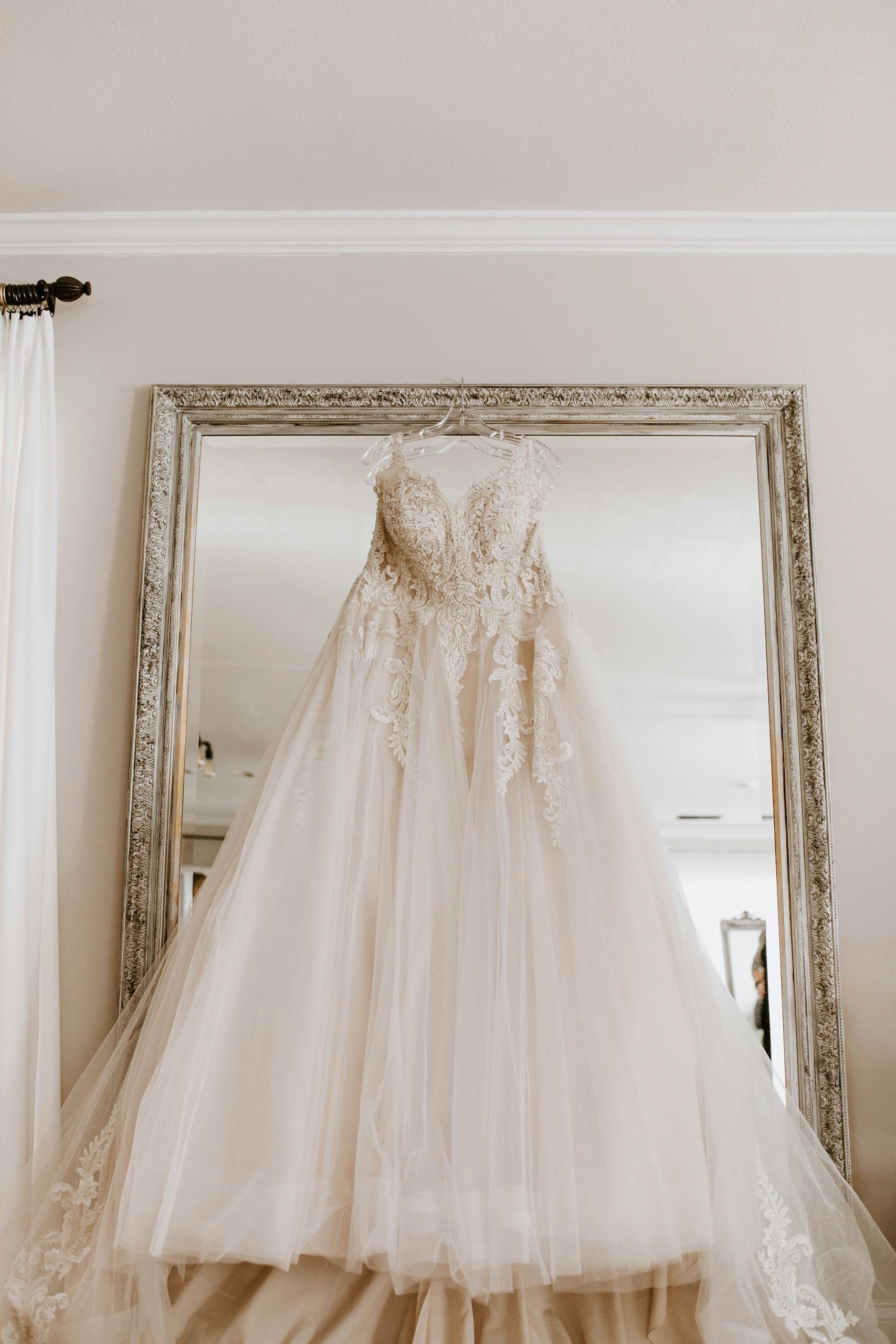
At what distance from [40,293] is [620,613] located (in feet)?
4.78

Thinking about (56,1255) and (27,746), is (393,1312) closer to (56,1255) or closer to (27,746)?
(56,1255)

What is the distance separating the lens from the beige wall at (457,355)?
198 cm

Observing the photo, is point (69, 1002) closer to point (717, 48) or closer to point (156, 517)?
point (156, 517)

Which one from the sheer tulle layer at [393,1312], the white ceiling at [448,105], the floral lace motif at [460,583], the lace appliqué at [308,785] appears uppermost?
the white ceiling at [448,105]

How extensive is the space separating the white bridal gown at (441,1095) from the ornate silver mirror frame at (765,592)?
25cm

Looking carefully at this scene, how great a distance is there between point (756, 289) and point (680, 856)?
129 cm

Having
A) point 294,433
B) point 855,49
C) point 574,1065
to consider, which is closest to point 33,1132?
point 574,1065

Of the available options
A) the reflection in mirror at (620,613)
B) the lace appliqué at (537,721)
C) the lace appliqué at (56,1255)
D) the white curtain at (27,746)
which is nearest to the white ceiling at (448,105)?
the white curtain at (27,746)

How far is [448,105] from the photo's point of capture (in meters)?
1.80

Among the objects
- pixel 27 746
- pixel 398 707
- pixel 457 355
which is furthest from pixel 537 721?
pixel 27 746

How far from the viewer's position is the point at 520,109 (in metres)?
1.81

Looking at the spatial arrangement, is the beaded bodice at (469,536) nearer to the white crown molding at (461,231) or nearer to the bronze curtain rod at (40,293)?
the white crown molding at (461,231)

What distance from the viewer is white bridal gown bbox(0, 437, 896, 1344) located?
4.18 ft

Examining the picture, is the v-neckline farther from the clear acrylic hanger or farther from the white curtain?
the white curtain
